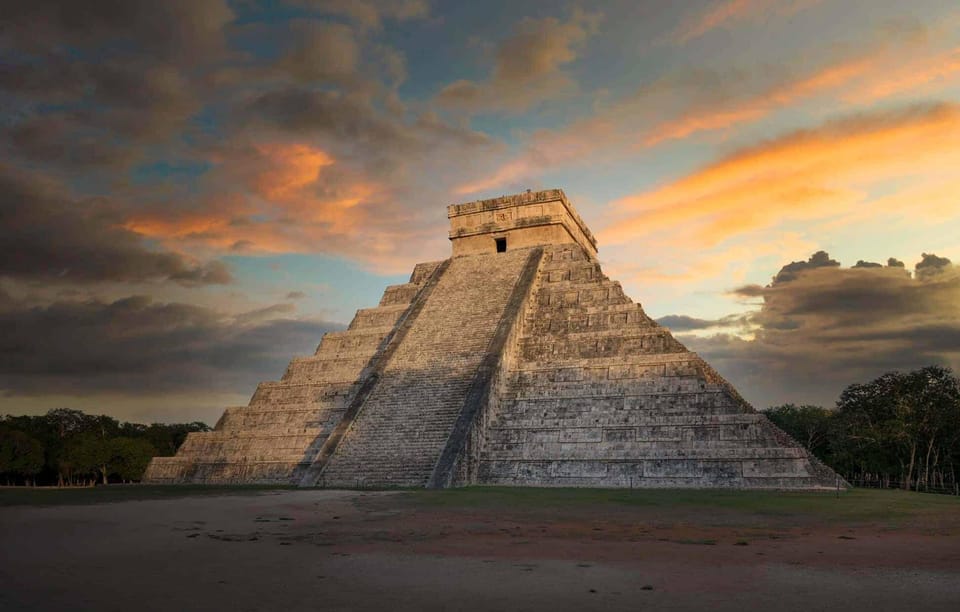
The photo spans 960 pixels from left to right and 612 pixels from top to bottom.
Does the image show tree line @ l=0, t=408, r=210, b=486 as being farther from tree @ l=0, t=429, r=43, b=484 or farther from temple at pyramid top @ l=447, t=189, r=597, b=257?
temple at pyramid top @ l=447, t=189, r=597, b=257

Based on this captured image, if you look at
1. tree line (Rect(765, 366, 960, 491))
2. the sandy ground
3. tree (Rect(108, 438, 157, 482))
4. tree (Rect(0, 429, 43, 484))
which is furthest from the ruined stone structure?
tree (Rect(0, 429, 43, 484))

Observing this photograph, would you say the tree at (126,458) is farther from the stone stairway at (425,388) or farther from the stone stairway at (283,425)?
the stone stairway at (425,388)

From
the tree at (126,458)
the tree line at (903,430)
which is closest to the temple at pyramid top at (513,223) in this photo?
the tree line at (903,430)

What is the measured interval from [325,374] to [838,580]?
2263 centimetres

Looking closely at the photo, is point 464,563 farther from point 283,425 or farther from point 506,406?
point 283,425

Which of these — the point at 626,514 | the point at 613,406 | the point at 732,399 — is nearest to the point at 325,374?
the point at 613,406

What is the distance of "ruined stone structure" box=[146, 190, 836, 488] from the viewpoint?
65.8ft

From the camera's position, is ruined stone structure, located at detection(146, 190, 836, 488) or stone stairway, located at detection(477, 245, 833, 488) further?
ruined stone structure, located at detection(146, 190, 836, 488)

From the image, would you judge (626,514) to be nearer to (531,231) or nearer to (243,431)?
(243,431)

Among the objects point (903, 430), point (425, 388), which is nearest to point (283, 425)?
point (425, 388)

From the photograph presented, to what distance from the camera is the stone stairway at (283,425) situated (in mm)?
24531

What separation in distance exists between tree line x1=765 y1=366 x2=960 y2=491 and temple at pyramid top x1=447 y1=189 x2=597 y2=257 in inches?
658

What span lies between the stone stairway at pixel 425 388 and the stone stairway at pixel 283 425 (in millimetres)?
1869

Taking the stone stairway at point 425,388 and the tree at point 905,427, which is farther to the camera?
the tree at point 905,427
